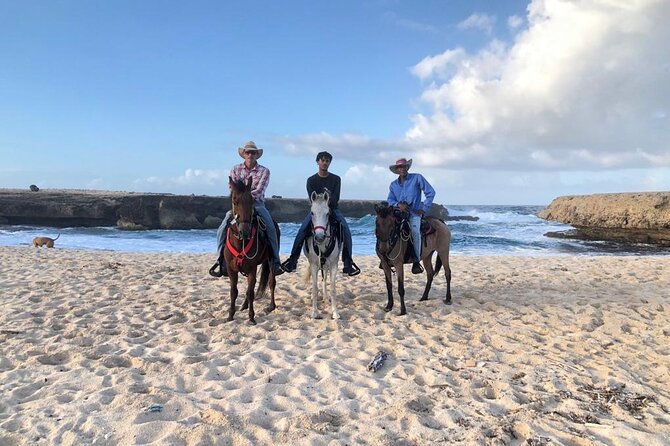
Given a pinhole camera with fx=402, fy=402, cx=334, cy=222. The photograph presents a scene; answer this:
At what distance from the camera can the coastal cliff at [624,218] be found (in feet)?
73.9

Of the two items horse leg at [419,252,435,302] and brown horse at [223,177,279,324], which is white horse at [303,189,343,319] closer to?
brown horse at [223,177,279,324]

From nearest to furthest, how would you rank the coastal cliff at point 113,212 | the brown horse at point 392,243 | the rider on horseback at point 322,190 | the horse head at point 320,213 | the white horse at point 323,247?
1. the horse head at point 320,213
2. the white horse at point 323,247
3. the brown horse at point 392,243
4. the rider on horseback at point 322,190
5. the coastal cliff at point 113,212

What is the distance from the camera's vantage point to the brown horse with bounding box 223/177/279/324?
203 inches

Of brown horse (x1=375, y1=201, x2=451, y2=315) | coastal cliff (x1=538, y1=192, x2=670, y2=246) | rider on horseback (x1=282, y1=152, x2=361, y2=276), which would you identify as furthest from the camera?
coastal cliff (x1=538, y1=192, x2=670, y2=246)

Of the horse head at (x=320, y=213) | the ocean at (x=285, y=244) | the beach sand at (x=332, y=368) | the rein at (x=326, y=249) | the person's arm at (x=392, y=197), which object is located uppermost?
the person's arm at (x=392, y=197)

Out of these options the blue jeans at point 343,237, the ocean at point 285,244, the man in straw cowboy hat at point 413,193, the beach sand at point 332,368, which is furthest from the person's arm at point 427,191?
the ocean at point 285,244

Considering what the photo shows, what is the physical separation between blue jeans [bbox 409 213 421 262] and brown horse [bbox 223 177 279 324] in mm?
2281

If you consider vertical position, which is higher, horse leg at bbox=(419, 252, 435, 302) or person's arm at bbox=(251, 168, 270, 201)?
person's arm at bbox=(251, 168, 270, 201)

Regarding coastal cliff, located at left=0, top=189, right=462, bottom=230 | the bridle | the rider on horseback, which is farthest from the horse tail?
coastal cliff, located at left=0, top=189, right=462, bottom=230

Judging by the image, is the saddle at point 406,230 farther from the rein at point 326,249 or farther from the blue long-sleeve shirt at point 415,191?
the rein at point 326,249

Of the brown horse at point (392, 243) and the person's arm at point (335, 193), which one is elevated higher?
the person's arm at point (335, 193)

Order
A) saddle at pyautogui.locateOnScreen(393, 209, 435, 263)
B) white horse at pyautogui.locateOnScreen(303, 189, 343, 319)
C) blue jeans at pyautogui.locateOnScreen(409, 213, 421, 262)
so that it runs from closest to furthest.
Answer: white horse at pyautogui.locateOnScreen(303, 189, 343, 319) < saddle at pyautogui.locateOnScreen(393, 209, 435, 263) < blue jeans at pyautogui.locateOnScreen(409, 213, 421, 262)

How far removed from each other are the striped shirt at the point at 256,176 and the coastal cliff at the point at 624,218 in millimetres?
21911

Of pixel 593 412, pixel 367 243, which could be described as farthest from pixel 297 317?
pixel 367 243
